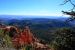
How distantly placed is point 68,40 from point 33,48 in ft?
8.74

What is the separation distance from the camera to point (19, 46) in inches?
714

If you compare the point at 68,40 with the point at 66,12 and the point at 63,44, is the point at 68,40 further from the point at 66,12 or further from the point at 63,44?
the point at 66,12

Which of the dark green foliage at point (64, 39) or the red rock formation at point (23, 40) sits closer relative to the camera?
the dark green foliage at point (64, 39)

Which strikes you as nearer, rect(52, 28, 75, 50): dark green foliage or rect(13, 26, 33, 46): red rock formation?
rect(52, 28, 75, 50): dark green foliage

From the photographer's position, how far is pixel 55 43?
1884 centimetres

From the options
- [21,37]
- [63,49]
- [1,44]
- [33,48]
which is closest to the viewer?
[1,44]

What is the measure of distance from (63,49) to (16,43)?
134 inches

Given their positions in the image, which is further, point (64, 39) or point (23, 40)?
point (23, 40)

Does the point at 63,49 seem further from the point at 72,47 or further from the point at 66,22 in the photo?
the point at 66,22

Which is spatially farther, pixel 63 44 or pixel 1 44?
pixel 63 44

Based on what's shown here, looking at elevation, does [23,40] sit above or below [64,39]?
below

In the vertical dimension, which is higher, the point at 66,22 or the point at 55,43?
the point at 66,22

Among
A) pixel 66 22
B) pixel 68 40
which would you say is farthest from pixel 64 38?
pixel 66 22

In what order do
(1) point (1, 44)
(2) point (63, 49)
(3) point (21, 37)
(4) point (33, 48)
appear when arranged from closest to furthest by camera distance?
1. (1) point (1, 44)
2. (4) point (33, 48)
3. (2) point (63, 49)
4. (3) point (21, 37)
